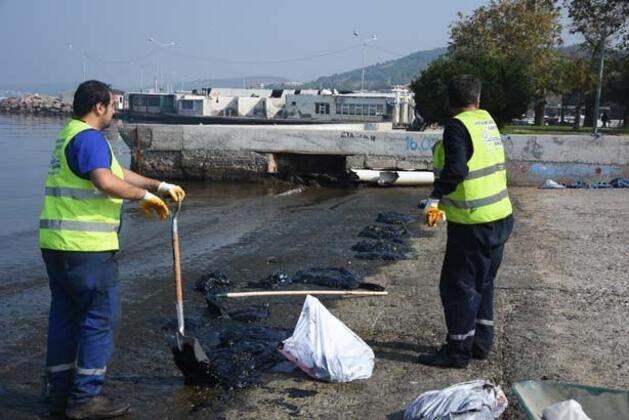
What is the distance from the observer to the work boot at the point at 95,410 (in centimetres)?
422

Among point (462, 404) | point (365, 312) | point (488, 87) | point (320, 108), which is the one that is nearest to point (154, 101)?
point (320, 108)

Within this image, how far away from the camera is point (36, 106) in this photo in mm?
106250

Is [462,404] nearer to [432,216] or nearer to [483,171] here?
[432,216]

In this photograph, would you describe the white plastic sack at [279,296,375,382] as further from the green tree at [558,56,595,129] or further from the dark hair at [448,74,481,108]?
the green tree at [558,56,595,129]

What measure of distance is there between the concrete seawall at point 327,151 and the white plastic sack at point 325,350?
1328cm

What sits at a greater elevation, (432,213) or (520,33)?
(520,33)

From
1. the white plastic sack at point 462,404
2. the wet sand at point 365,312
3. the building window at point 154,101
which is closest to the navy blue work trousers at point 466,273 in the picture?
the wet sand at point 365,312

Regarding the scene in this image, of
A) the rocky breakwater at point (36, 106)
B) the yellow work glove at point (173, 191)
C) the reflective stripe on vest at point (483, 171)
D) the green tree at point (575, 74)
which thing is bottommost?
the rocky breakwater at point (36, 106)


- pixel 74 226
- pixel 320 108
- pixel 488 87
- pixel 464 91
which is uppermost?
pixel 488 87

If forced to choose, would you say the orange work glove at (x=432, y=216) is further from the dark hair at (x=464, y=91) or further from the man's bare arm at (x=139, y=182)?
the man's bare arm at (x=139, y=182)

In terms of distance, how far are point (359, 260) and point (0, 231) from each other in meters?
7.72

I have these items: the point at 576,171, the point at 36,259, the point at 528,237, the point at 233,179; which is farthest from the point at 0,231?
the point at 576,171

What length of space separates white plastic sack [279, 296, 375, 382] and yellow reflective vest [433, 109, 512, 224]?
107 centimetres

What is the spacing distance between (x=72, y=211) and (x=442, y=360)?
2591 millimetres
